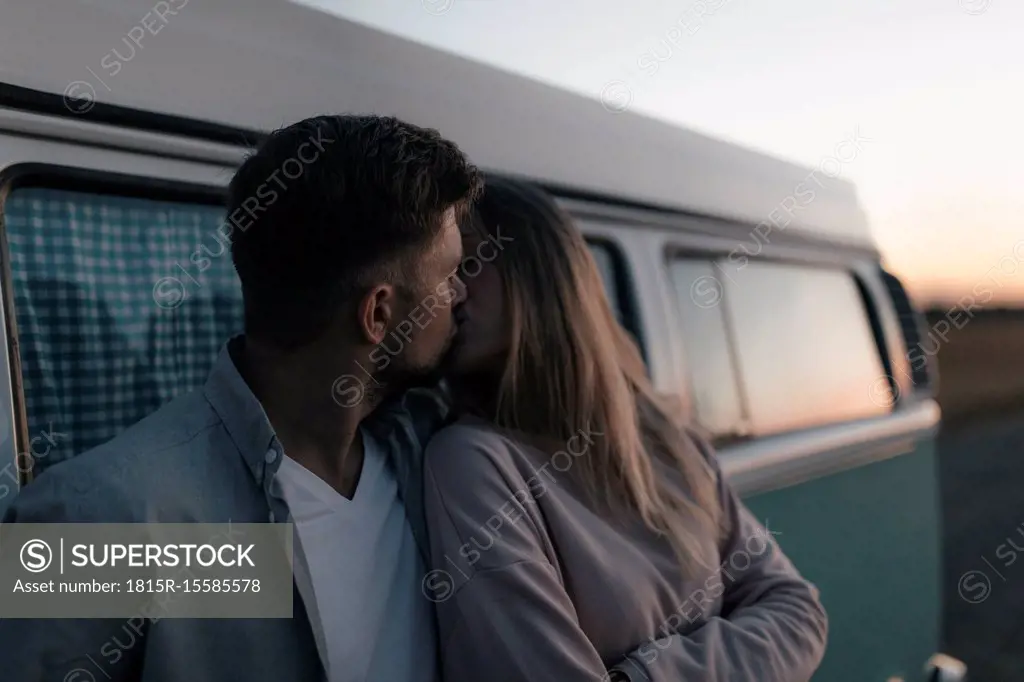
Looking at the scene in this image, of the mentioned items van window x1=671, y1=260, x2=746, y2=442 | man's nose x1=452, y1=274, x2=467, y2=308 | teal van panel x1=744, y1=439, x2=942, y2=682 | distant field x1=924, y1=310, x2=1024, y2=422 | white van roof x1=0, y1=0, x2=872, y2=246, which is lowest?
teal van panel x1=744, y1=439, x2=942, y2=682

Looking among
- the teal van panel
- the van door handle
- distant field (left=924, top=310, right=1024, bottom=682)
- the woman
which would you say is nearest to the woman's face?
the woman

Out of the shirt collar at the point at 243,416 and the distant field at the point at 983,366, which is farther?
the distant field at the point at 983,366

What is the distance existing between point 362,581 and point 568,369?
55cm

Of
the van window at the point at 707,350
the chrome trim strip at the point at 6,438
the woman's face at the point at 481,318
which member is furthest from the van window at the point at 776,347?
the chrome trim strip at the point at 6,438

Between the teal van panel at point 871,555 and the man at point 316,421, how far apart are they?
1.59 meters

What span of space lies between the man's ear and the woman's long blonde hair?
0.85ft

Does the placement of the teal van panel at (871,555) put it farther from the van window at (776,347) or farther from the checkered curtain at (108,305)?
the checkered curtain at (108,305)

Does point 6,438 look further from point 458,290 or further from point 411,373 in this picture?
point 458,290

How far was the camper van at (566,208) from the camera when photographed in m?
1.43

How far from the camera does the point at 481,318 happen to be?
1.62 m

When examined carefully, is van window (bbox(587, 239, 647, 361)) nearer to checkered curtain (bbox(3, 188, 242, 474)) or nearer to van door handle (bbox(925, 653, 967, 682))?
checkered curtain (bbox(3, 188, 242, 474))

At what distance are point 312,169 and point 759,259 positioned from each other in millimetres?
2393

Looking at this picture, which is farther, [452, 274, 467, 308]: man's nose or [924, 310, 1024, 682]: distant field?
[924, 310, 1024, 682]: distant field

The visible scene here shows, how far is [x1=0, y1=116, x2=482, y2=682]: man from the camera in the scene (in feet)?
3.94
